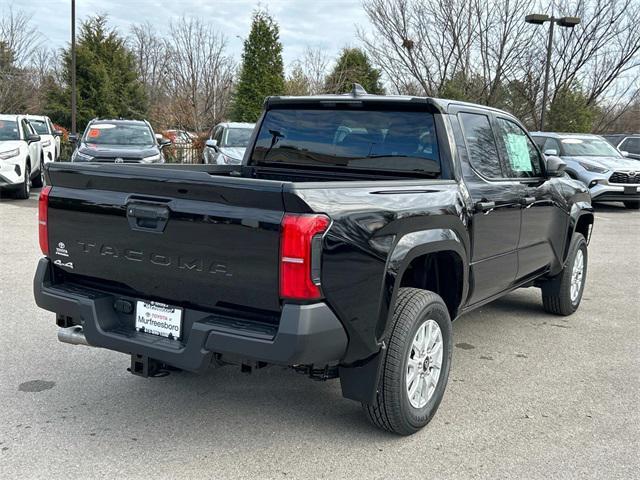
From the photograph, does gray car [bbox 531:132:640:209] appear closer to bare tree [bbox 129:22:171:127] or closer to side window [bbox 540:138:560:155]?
side window [bbox 540:138:560:155]

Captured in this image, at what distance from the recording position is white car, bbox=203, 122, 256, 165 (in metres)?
13.7

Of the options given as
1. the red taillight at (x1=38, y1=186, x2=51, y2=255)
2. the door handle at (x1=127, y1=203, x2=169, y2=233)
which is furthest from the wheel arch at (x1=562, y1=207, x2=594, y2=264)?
the red taillight at (x1=38, y1=186, x2=51, y2=255)

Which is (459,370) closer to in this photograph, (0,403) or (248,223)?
(248,223)

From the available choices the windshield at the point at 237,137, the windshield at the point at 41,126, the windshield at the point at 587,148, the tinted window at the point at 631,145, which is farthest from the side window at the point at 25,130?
the tinted window at the point at 631,145

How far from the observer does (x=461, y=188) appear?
4.06 meters

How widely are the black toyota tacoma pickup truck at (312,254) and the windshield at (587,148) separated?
1266 cm

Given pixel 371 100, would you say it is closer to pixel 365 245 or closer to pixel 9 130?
pixel 365 245

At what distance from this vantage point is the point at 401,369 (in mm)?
3316

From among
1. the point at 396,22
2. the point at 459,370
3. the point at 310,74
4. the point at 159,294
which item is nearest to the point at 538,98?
the point at 396,22

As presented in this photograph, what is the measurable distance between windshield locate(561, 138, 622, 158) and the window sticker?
11594 mm

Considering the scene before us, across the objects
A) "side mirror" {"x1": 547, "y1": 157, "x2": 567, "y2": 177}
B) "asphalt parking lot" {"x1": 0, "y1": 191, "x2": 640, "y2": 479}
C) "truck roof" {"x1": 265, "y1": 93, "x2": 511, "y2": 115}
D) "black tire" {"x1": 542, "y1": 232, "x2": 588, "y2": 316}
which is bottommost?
"asphalt parking lot" {"x1": 0, "y1": 191, "x2": 640, "y2": 479}

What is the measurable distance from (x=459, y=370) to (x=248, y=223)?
245 cm

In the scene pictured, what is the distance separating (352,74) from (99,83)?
38.4 feet

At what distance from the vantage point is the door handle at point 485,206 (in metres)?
4.19
